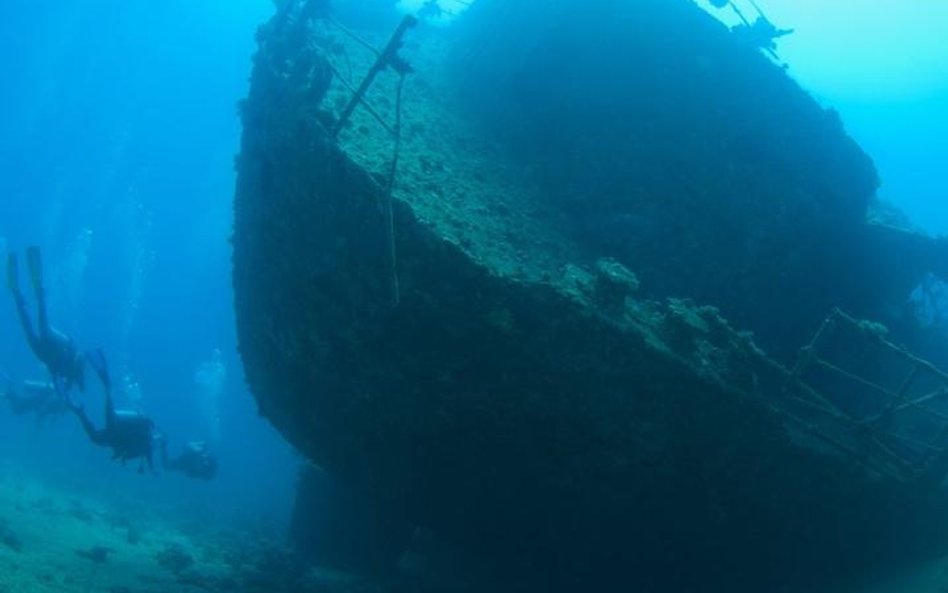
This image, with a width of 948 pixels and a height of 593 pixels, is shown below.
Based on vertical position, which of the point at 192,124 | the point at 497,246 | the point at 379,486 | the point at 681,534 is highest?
the point at 192,124

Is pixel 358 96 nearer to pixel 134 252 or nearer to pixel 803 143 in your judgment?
pixel 803 143

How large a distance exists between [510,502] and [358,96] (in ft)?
A: 17.6

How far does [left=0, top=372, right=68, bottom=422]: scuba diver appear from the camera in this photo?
16.2 m

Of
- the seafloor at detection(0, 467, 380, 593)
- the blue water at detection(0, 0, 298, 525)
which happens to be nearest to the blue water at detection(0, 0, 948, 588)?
the blue water at detection(0, 0, 298, 525)

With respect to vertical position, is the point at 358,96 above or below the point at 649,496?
above

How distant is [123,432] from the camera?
39.1 ft

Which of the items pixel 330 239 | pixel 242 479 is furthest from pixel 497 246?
pixel 242 479

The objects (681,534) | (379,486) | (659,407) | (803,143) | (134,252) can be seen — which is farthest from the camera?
(134,252)

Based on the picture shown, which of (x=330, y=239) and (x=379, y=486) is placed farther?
(x=379, y=486)

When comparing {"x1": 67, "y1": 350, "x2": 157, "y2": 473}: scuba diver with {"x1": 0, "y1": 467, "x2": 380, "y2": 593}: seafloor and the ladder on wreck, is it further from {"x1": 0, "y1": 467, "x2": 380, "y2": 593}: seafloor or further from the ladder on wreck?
the ladder on wreck

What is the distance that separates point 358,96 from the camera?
730 cm

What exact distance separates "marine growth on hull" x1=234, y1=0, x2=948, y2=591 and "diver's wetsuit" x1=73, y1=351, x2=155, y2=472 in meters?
2.39

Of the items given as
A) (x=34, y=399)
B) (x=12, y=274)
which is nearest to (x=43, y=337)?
(x=12, y=274)

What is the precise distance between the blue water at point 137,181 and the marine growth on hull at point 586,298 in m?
78.1
